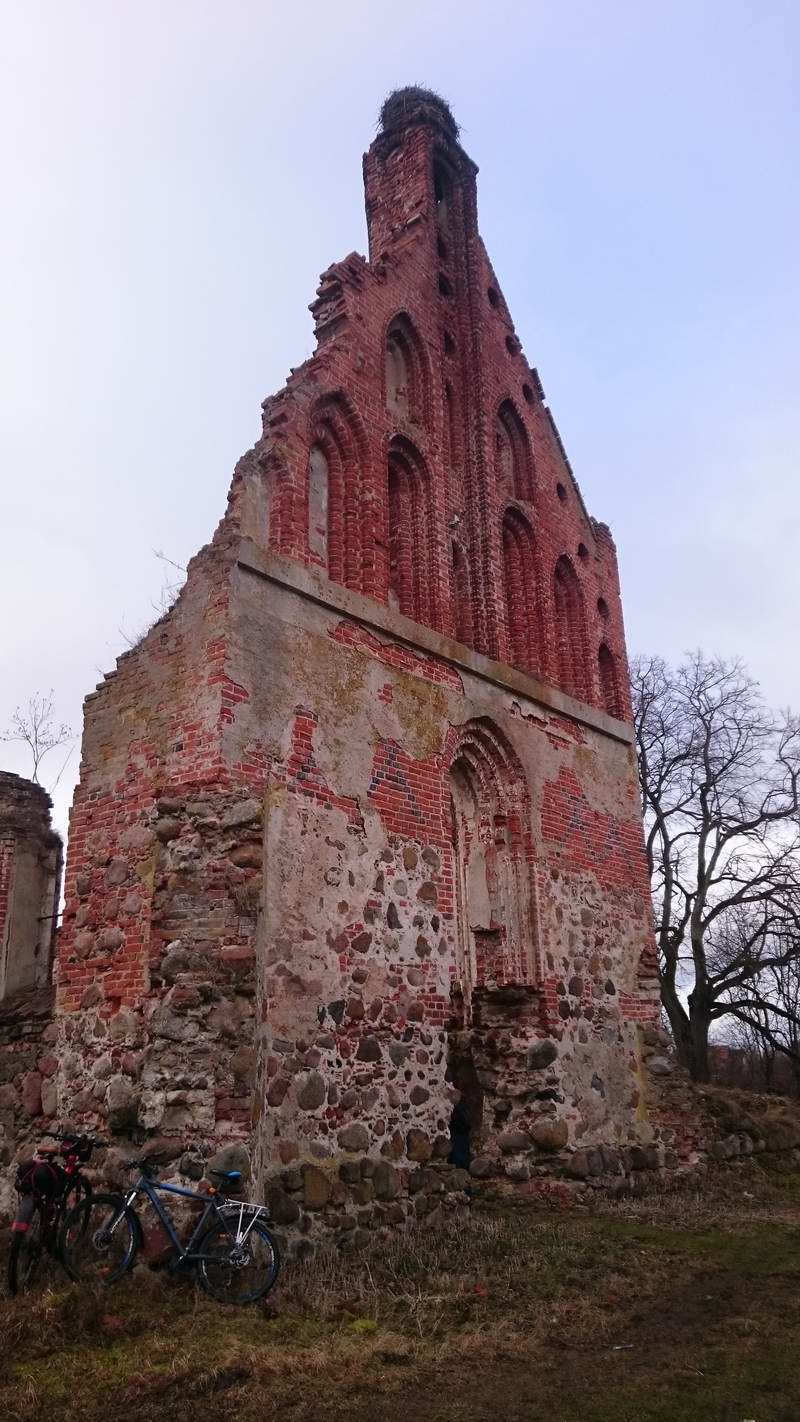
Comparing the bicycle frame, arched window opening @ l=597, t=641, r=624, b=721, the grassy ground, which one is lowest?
the grassy ground

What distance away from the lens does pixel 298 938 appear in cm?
899

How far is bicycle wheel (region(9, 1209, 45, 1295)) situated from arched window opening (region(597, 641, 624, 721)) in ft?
33.5

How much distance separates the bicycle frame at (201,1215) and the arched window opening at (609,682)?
956cm

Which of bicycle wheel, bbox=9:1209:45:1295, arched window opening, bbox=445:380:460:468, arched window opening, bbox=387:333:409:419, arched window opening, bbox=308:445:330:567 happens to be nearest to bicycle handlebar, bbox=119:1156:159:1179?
bicycle wheel, bbox=9:1209:45:1295

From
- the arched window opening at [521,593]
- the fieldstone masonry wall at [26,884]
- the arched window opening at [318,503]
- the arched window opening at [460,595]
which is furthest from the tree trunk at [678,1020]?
the arched window opening at [318,503]

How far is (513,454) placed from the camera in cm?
1539

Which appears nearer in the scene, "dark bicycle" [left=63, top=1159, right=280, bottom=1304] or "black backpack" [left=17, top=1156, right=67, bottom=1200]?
"dark bicycle" [left=63, top=1159, right=280, bottom=1304]

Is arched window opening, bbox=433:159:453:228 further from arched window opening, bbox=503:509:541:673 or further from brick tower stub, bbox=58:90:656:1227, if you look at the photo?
arched window opening, bbox=503:509:541:673

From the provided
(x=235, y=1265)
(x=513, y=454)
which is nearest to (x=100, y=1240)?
(x=235, y=1265)

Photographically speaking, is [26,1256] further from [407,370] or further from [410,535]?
[407,370]

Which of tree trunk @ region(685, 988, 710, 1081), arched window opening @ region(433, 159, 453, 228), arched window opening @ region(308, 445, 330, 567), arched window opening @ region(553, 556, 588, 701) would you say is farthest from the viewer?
tree trunk @ region(685, 988, 710, 1081)

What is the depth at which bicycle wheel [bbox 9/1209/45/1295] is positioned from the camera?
702 centimetres

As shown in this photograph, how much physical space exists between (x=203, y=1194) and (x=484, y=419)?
1036cm

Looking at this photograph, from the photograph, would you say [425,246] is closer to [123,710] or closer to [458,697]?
[458,697]
